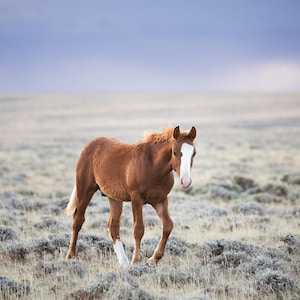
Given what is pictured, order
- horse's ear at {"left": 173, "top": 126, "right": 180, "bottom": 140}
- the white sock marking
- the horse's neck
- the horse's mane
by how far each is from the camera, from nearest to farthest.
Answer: horse's ear at {"left": 173, "top": 126, "right": 180, "bottom": 140}, the horse's neck, the horse's mane, the white sock marking

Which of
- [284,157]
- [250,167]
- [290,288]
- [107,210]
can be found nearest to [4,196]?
[107,210]

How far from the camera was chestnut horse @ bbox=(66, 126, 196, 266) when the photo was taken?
283 inches

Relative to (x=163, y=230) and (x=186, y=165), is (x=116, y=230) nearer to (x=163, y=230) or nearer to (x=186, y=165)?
(x=163, y=230)

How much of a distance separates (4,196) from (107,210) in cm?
361

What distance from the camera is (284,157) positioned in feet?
102

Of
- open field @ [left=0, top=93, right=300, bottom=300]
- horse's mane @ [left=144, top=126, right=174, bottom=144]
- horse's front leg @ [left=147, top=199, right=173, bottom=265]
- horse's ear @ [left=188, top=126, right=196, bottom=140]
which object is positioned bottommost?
open field @ [left=0, top=93, right=300, bottom=300]

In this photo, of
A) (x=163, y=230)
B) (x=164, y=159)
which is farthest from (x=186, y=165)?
(x=163, y=230)

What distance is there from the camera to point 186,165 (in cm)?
688

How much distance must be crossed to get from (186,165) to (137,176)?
924 millimetres

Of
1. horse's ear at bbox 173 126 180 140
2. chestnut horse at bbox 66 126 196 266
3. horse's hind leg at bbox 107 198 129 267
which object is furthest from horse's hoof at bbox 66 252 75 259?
horse's ear at bbox 173 126 180 140

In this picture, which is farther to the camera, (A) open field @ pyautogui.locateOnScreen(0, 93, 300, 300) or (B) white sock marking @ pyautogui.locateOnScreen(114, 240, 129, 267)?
(B) white sock marking @ pyautogui.locateOnScreen(114, 240, 129, 267)

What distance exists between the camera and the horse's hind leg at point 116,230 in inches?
307

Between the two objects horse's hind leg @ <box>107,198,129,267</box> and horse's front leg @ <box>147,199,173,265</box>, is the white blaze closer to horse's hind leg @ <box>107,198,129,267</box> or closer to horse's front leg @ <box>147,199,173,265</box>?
horse's front leg @ <box>147,199,173,265</box>

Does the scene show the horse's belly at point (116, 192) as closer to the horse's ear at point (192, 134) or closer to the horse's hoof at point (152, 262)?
the horse's hoof at point (152, 262)
